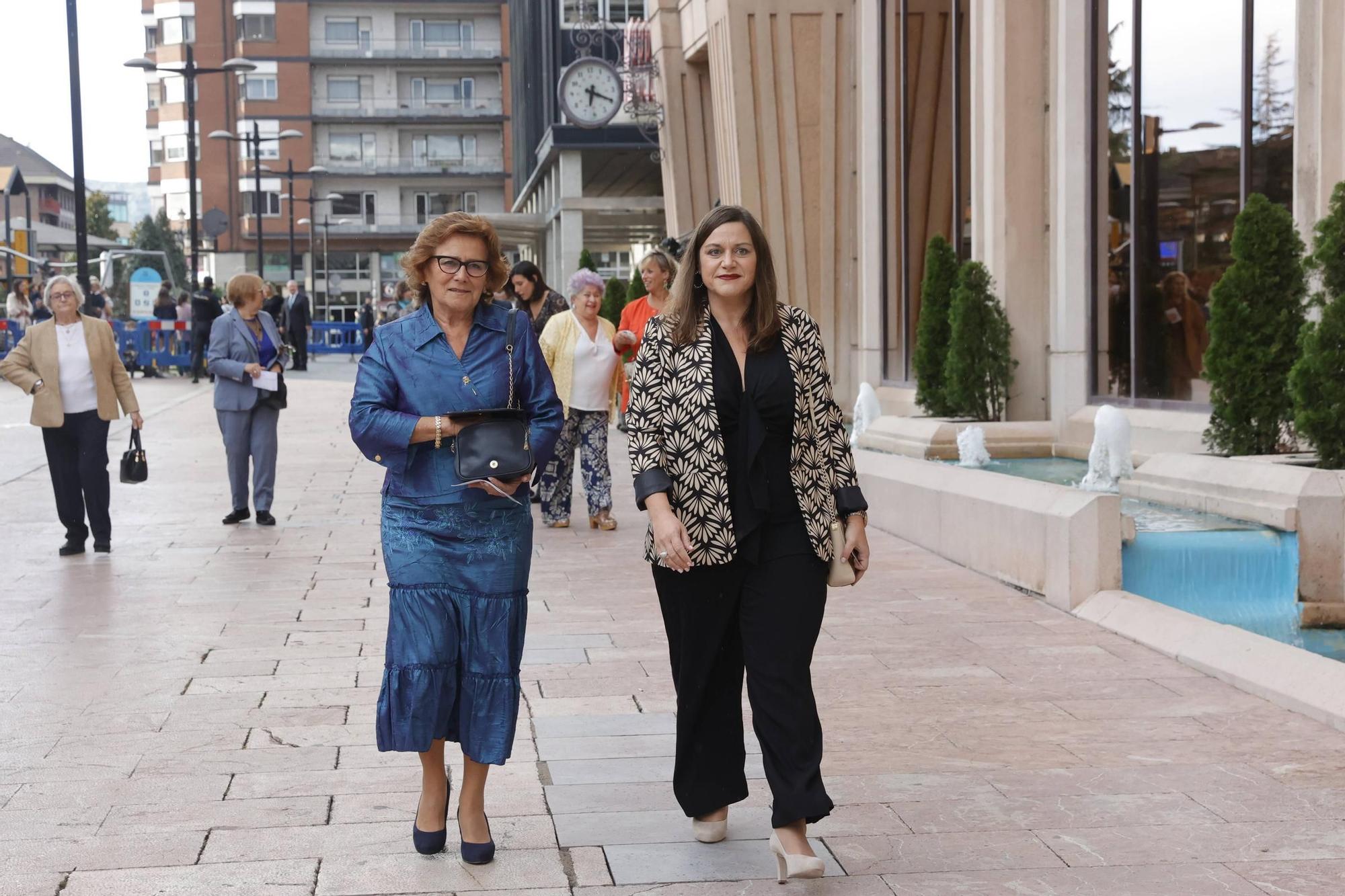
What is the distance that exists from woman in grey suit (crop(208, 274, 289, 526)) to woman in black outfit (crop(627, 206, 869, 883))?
325 inches

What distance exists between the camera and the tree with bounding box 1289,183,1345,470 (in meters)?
8.66

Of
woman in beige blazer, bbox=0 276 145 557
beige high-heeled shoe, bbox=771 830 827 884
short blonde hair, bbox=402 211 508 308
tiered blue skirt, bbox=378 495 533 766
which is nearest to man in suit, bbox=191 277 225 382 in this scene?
woman in beige blazer, bbox=0 276 145 557

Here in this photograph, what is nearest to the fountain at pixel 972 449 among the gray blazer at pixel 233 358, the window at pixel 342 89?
the gray blazer at pixel 233 358

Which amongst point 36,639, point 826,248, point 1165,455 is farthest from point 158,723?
point 826,248

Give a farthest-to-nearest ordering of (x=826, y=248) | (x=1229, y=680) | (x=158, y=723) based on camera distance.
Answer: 1. (x=826, y=248)
2. (x=1229, y=680)
3. (x=158, y=723)

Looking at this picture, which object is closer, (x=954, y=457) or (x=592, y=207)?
(x=954, y=457)

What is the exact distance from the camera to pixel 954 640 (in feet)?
26.0

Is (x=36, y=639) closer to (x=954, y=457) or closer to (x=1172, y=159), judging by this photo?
(x=954, y=457)

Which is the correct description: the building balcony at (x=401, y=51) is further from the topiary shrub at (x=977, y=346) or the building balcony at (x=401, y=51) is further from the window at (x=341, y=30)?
the topiary shrub at (x=977, y=346)

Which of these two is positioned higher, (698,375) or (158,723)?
(698,375)

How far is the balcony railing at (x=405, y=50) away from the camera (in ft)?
286

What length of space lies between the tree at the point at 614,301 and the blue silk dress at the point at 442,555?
2380 cm

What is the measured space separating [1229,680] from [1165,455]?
3565 millimetres

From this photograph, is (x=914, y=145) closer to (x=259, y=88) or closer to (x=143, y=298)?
(x=143, y=298)
